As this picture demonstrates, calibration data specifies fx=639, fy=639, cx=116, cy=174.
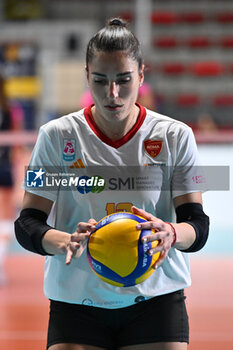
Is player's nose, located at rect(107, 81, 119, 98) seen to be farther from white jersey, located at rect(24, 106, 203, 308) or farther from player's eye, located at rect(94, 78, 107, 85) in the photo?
white jersey, located at rect(24, 106, 203, 308)

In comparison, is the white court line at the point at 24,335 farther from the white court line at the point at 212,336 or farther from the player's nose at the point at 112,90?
the player's nose at the point at 112,90

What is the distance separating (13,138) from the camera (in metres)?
4.62

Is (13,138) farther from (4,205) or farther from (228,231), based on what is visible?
(228,231)

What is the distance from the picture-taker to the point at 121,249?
5.47ft

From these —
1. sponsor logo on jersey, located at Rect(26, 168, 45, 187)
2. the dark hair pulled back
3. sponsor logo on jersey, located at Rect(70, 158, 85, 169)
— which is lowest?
sponsor logo on jersey, located at Rect(26, 168, 45, 187)

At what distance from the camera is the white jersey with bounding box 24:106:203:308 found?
6.00 ft

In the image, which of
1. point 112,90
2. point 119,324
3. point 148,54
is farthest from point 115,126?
point 148,54

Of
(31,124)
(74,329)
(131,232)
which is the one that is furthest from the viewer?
(31,124)

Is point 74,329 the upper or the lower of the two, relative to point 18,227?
lower

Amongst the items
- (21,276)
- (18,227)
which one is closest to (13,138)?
(21,276)

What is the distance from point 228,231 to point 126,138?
3135 mm

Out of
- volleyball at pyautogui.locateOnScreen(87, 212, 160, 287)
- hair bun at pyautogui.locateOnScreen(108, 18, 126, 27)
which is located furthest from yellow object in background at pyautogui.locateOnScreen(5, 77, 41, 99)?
volleyball at pyautogui.locateOnScreen(87, 212, 160, 287)

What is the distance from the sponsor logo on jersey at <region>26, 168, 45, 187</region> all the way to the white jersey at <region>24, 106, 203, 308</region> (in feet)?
0.04

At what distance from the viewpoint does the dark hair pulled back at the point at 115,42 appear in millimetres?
1763
